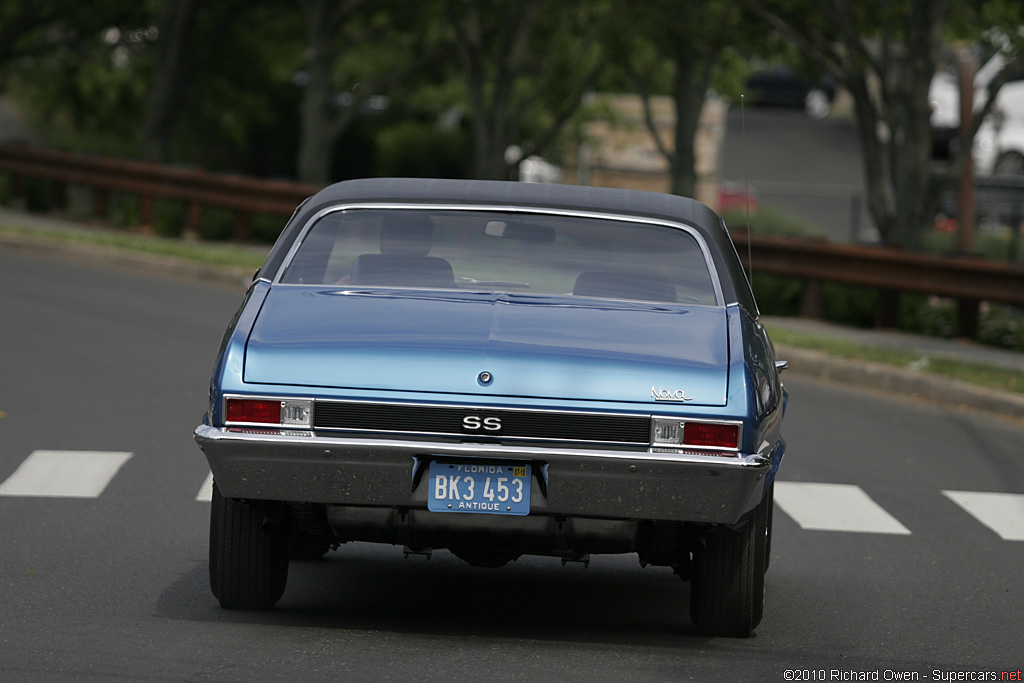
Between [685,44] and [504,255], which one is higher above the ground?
[685,44]

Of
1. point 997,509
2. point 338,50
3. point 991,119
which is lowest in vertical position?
point 997,509

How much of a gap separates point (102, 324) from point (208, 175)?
317 inches

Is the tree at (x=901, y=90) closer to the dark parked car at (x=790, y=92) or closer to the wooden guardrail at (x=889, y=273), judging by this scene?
the wooden guardrail at (x=889, y=273)

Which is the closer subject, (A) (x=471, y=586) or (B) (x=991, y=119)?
(A) (x=471, y=586)

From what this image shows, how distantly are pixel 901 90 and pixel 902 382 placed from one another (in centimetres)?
575

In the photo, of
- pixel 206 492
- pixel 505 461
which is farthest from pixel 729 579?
pixel 206 492

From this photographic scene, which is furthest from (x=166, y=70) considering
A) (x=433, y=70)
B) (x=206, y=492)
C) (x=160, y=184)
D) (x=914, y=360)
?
(x=206, y=492)

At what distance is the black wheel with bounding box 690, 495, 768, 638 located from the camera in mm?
6012

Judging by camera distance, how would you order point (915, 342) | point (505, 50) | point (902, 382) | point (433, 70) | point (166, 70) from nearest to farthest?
point (902, 382) → point (915, 342) → point (505, 50) → point (166, 70) → point (433, 70)

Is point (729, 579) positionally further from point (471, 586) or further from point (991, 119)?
point (991, 119)

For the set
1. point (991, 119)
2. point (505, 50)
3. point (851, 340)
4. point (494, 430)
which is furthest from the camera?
point (991, 119)

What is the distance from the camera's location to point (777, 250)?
62.2ft

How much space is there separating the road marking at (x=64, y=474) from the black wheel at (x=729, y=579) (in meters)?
3.83

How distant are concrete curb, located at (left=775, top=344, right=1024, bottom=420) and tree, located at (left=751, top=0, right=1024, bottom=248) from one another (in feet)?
14.6
